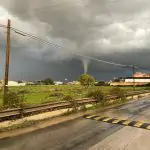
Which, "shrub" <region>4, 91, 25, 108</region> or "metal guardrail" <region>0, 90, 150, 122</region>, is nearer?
"metal guardrail" <region>0, 90, 150, 122</region>

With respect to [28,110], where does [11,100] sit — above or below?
above

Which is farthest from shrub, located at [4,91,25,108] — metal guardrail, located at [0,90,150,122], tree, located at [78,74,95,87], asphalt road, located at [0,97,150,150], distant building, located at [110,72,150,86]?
Result: tree, located at [78,74,95,87]

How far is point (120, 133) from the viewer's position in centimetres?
973

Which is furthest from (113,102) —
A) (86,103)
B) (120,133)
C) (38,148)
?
(38,148)

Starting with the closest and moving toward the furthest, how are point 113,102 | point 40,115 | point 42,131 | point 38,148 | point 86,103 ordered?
point 38,148 → point 42,131 → point 40,115 → point 86,103 → point 113,102

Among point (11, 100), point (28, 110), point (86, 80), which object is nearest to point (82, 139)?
point (28, 110)

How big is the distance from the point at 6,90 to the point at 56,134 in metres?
5.81

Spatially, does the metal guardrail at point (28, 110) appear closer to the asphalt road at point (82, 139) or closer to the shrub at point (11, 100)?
the shrub at point (11, 100)

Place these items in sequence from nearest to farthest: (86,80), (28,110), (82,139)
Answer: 1. (82,139)
2. (28,110)
3. (86,80)

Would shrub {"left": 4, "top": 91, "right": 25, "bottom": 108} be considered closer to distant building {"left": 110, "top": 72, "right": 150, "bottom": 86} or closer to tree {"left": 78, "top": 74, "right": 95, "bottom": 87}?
distant building {"left": 110, "top": 72, "right": 150, "bottom": 86}

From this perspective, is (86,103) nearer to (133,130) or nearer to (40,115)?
(40,115)

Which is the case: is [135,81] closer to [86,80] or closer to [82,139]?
[86,80]

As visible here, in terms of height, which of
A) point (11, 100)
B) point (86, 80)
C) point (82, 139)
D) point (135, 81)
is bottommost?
point (82, 139)

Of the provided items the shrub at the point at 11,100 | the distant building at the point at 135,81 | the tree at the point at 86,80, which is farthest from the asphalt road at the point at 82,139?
the tree at the point at 86,80
